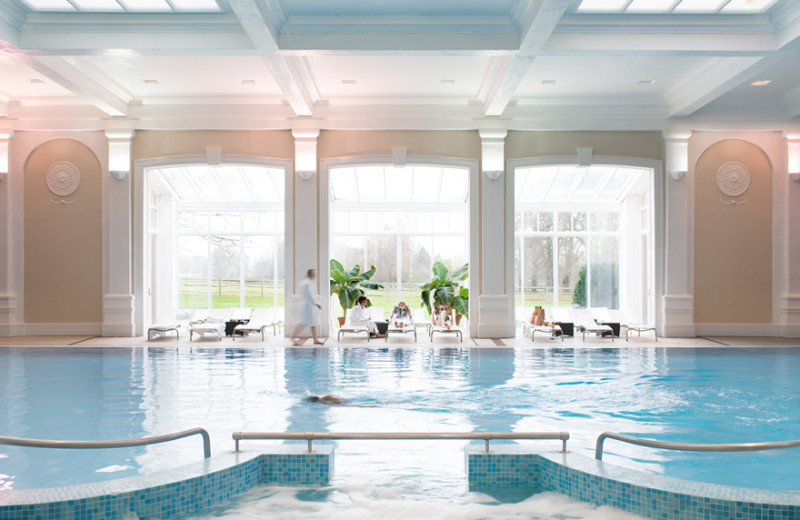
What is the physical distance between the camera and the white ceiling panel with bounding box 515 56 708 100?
410 inches

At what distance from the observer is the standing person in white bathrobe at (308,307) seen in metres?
12.2

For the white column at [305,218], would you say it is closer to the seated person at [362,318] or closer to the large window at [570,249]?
the seated person at [362,318]

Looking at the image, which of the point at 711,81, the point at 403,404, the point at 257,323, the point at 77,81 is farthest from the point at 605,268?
the point at 77,81

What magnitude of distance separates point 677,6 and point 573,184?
8236 millimetres

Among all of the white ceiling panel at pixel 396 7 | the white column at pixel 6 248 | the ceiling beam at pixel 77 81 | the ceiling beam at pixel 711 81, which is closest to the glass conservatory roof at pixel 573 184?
the ceiling beam at pixel 711 81

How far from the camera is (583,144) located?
520 inches

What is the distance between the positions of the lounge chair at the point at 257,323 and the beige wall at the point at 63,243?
3.18 metres

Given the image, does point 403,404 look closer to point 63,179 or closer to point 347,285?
point 347,285

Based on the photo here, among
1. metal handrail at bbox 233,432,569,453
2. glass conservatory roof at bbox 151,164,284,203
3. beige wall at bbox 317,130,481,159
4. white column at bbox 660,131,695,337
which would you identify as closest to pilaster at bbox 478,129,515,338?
beige wall at bbox 317,130,481,159

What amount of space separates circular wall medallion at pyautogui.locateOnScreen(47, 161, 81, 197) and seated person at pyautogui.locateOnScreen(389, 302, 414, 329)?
7.70 metres

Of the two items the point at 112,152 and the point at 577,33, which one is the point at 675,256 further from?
the point at 112,152

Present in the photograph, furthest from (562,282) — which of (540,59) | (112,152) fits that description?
(112,152)

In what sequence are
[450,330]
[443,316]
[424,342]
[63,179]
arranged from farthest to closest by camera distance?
[443,316] < [63,179] < [450,330] < [424,342]

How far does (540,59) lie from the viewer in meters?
10.2
